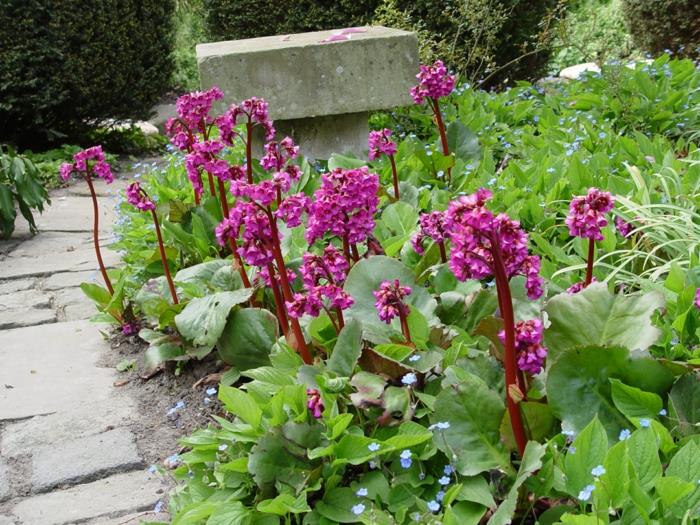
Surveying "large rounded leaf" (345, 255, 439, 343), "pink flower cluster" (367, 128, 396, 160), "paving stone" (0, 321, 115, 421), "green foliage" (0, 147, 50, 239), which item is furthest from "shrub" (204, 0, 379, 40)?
"large rounded leaf" (345, 255, 439, 343)

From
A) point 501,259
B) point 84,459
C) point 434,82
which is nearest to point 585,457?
point 501,259

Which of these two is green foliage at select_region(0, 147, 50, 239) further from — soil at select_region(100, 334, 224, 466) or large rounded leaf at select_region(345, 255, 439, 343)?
large rounded leaf at select_region(345, 255, 439, 343)

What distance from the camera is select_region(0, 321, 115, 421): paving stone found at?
2996 mm

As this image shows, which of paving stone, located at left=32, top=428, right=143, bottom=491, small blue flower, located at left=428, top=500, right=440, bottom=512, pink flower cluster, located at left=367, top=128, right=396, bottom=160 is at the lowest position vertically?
paving stone, located at left=32, top=428, right=143, bottom=491

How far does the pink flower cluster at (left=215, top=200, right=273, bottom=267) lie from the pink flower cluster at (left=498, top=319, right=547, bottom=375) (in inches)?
31.3

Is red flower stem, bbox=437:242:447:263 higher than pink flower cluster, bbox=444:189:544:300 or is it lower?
lower

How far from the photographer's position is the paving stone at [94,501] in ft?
7.51

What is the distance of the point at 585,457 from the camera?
5.50 feet

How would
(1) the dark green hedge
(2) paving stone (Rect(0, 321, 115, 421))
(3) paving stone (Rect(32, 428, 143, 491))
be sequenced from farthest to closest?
(1) the dark green hedge → (2) paving stone (Rect(0, 321, 115, 421)) → (3) paving stone (Rect(32, 428, 143, 491))

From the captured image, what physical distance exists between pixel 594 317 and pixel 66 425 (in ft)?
5.77

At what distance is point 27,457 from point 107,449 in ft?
0.82

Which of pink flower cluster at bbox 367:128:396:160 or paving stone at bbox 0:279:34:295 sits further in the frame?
paving stone at bbox 0:279:34:295

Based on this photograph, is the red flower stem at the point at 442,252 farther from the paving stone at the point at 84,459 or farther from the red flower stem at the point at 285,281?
the paving stone at the point at 84,459

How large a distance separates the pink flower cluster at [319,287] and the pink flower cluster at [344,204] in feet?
0.30
